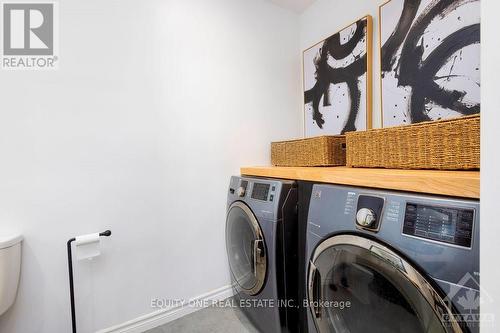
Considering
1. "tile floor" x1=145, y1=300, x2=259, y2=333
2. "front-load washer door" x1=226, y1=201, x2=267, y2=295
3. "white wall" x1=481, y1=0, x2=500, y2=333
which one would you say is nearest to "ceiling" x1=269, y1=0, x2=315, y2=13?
"front-load washer door" x1=226, y1=201, x2=267, y2=295

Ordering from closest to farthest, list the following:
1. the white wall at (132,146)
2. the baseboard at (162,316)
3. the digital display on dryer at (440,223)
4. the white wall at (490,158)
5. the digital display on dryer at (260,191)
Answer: the white wall at (490,158), the digital display on dryer at (440,223), the white wall at (132,146), the digital display on dryer at (260,191), the baseboard at (162,316)

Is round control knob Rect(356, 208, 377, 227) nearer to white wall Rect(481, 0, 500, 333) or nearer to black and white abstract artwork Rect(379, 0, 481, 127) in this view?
white wall Rect(481, 0, 500, 333)

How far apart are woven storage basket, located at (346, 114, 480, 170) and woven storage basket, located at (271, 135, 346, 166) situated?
143 mm

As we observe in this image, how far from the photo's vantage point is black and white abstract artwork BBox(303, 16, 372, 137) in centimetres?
147

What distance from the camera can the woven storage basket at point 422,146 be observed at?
2.46ft

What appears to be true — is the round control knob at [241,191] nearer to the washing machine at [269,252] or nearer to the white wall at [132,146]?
the washing machine at [269,252]

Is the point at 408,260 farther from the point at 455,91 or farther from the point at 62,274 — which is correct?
the point at 62,274

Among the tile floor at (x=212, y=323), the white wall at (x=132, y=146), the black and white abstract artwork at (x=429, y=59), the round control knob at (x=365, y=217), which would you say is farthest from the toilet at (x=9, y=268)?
the black and white abstract artwork at (x=429, y=59)

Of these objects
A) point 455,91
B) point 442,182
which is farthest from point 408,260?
point 455,91

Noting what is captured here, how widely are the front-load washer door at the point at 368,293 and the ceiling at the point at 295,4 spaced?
1870 mm

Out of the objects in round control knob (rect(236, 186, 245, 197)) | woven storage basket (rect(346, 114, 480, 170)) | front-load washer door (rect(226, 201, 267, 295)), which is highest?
woven storage basket (rect(346, 114, 480, 170))

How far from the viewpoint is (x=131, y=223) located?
1.35 metres

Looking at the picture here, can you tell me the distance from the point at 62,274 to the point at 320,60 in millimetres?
2128

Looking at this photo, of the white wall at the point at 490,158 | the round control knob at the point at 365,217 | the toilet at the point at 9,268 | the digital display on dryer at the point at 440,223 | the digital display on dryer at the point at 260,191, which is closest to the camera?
the white wall at the point at 490,158
